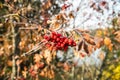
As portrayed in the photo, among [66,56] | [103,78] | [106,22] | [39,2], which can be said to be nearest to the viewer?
[39,2]

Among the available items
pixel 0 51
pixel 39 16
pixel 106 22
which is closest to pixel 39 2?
pixel 39 16

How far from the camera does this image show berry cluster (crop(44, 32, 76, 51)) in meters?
3.54

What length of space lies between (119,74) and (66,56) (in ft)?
27.8

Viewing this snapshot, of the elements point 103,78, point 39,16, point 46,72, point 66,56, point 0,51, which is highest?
point 39,16

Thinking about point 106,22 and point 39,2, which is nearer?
point 39,2

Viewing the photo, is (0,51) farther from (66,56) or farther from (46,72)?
(66,56)

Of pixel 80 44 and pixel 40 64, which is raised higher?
pixel 80 44

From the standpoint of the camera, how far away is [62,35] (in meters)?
3.71

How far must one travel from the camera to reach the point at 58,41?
143 inches

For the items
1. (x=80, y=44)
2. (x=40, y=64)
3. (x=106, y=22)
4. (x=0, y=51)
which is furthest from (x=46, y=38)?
(x=106, y=22)

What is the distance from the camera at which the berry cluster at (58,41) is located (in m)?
3.54

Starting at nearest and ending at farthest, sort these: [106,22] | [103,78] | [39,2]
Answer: [39,2], [106,22], [103,78]

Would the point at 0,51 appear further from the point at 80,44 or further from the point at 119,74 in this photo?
the point at 119,74

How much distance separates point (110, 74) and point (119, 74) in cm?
62
